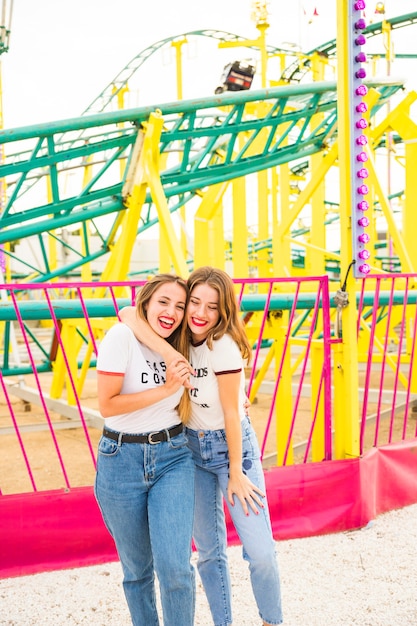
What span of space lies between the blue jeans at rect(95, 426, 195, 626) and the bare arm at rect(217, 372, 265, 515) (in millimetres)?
155

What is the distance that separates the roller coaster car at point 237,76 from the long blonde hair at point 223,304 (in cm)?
845

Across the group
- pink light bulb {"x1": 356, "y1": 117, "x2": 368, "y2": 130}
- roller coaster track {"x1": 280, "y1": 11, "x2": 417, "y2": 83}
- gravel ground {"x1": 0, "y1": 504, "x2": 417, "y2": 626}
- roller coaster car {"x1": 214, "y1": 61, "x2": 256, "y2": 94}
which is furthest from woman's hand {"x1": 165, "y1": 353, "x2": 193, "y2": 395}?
roller coaster track {"x1": 280, "y1": 11, "x2": 417, "y2": 83}

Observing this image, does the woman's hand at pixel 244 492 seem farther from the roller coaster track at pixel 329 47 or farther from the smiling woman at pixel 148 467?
the roller coaster track at pixel 329 47

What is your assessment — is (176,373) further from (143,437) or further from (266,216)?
(266,216)

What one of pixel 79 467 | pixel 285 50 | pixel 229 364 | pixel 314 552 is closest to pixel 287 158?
pixel 79 467

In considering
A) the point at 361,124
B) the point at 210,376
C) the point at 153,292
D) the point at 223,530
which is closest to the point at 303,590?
the point at 223,530

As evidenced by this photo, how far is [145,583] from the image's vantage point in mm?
2039

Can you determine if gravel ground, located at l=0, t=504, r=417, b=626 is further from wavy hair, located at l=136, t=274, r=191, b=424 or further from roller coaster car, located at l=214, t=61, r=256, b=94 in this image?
roller coaster car, located at l=214, t=61, r=256, b=94

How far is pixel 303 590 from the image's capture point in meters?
2.81

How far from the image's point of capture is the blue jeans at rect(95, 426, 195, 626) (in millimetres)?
1875

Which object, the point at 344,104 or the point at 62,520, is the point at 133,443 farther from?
the point at 344,104

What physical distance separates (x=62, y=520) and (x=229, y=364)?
148cm

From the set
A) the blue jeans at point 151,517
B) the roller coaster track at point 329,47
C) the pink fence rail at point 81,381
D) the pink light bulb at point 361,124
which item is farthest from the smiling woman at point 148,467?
the roller coaster track at point 329,47

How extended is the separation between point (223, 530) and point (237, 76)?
888 centimetres
